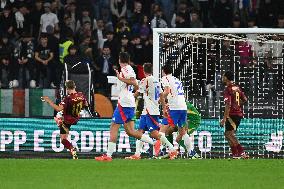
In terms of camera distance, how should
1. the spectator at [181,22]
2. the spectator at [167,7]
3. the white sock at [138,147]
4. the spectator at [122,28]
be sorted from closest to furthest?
1. the white sock at [138,147]
2. the spectator at [122,28]
3. the spectator at [181,22]
4. the spectator at [167,7]

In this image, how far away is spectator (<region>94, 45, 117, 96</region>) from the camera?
28703mm

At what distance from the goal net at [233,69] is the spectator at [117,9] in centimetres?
657

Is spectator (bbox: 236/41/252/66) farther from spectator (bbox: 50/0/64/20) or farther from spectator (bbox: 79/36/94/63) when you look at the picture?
spectator (bbox: 50/0/64/20)

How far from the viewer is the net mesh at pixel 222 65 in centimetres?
2492

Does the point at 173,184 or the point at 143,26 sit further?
the point at 143,26

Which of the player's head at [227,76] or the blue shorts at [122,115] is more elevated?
the player's head at [227,76]

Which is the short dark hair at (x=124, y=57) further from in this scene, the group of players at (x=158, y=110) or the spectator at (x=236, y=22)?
the spectator at (x=236, y=22)

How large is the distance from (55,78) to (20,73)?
0.91 m

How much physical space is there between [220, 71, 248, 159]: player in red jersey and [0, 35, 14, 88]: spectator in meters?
6.99

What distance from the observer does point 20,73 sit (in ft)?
94.2

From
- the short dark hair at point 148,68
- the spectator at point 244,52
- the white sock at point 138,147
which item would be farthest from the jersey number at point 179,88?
the spectator at point 244,52

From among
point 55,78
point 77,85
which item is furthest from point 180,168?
point 55,78

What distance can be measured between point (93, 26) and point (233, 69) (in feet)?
21.8

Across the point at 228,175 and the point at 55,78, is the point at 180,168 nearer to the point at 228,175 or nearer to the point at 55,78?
the point at 228,175
